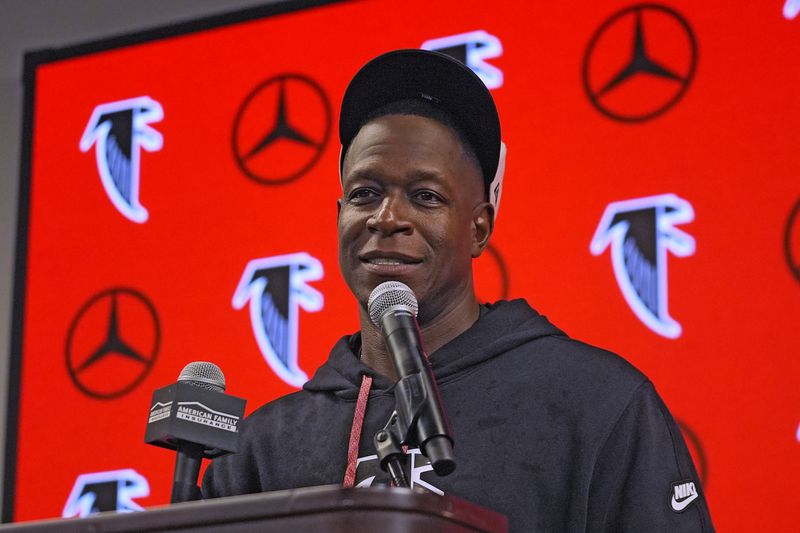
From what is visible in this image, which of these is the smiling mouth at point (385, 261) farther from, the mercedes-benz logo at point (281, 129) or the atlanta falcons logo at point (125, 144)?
the atlanta falcons logo at point (125, 144)

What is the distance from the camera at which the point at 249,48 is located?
3551 millimetres

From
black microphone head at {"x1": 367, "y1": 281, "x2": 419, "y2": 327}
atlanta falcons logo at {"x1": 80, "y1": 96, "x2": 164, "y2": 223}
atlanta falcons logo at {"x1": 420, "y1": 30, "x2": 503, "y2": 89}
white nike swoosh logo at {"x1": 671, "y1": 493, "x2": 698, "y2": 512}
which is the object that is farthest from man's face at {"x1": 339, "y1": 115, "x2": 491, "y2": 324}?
atlanta falcons logo at {"x1": 80, "y1": 96, "x2": 164, "y2": 223}

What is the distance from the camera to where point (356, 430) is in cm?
193

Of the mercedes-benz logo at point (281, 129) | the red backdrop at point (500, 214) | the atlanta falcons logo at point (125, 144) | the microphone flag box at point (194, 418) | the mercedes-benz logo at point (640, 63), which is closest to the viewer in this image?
the microphone flag box at point (194, 418)

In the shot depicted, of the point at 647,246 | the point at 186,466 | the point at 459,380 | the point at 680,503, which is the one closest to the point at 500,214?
the point at 647,246

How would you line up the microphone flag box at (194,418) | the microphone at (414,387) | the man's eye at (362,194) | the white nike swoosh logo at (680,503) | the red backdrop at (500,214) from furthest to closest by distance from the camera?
the red backdrop at (500,214), the man's eye at (362,194), the white nike swoosh logo at (680,503), the microphone flag box at (194,418), the microphone at (414,387)

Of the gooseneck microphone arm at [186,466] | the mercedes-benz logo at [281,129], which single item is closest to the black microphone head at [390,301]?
the gooseneck microphone arm at [186,466]

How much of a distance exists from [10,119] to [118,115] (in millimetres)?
543

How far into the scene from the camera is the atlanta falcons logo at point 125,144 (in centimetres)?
355

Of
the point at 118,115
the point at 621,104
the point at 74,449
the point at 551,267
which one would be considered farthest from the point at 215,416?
the point at 118,115

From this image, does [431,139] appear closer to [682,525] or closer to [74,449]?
[682,525]

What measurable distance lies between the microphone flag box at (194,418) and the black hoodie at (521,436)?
16.0 inches

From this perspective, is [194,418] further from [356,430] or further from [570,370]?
[570,370]

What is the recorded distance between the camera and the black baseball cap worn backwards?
2.03 meters
